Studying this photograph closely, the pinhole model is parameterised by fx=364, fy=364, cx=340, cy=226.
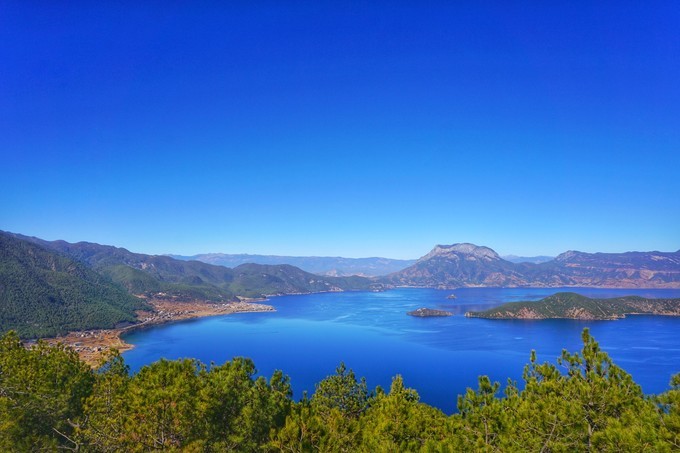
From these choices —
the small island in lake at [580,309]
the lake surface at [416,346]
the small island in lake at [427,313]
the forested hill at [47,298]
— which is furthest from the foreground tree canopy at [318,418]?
the small island in lake at [427,313]

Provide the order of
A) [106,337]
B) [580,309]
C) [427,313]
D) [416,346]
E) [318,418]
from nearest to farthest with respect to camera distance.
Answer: [318,418], [416,346], [106,337], [580,309], [427,313]

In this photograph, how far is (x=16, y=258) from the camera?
16538 cm

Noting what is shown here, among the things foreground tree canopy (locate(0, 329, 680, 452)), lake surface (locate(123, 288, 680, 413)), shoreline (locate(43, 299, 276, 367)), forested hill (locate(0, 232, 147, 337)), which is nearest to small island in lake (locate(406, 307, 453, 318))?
lake surface (locate(123, 288, 680, 413))

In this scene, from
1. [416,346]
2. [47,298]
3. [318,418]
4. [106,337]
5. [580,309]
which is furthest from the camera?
[580,309]

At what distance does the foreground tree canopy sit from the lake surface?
162 ft

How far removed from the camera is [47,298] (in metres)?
147

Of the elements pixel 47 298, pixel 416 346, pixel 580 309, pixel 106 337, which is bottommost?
pixel 416 346

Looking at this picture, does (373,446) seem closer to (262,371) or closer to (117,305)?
(262,371)

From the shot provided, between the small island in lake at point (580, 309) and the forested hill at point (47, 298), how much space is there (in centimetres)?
16765

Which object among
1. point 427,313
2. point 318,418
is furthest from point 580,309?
point 318,418

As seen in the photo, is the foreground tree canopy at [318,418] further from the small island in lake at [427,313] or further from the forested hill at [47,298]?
the small island in lake at [427,313]

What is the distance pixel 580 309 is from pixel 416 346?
10119cm

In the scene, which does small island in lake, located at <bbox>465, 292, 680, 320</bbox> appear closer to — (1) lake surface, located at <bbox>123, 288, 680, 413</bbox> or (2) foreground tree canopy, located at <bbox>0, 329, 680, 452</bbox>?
(1) lake surface, located at <bbox>123, 288, 680, 413</bbox>

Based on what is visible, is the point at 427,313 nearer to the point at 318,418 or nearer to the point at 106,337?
the point at 106,337
